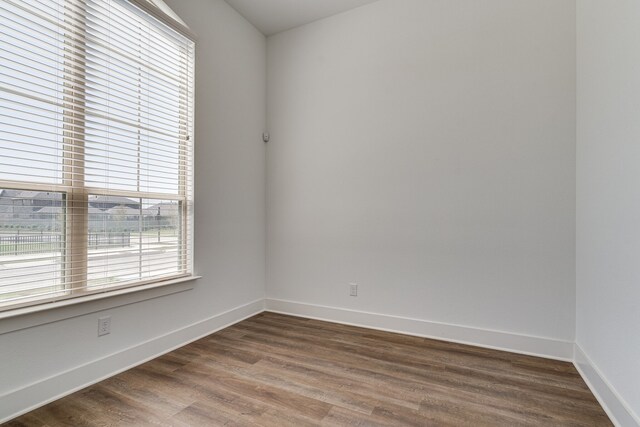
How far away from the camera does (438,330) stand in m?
2.70

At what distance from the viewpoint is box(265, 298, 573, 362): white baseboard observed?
2.35 metres

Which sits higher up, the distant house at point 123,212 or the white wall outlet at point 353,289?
the distant house at point 123,212

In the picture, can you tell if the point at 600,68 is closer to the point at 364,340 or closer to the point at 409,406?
the point at 409,406

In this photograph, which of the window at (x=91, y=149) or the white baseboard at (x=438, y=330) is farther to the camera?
the white baseboard at (x=438, y=330)

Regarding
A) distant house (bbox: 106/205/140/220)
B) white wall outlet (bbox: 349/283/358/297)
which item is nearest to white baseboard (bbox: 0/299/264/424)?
distant house (bbox: 106/205/140/220)

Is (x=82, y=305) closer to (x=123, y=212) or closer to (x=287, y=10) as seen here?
(x=123, y=212)

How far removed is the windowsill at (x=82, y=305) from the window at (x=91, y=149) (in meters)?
0.05

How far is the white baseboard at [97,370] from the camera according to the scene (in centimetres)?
164

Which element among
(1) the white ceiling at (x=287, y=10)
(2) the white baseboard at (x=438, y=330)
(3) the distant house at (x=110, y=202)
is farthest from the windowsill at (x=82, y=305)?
(1) the white ceiling at (x=287, y=10)

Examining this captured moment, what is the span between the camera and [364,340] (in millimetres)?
2688

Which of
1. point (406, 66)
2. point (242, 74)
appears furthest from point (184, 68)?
point (406, 66)

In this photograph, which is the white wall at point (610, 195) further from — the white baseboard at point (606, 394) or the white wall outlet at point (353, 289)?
the white wall outlet at point (353, 289)

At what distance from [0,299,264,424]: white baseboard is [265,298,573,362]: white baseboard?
0.82 m

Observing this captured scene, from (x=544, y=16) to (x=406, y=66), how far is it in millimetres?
1051
